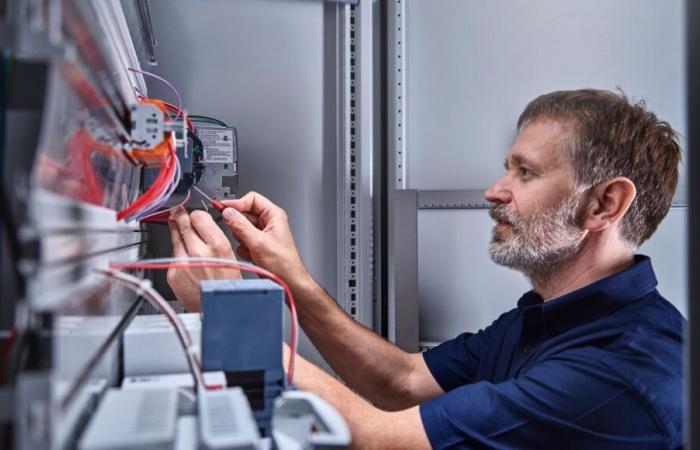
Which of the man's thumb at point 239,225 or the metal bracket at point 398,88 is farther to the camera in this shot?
the metal bracket at point 398,88

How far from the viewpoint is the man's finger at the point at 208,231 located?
1.04 meters

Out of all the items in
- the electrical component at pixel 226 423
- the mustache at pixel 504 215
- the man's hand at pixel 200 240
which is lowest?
the electrical component at pixel 226 423

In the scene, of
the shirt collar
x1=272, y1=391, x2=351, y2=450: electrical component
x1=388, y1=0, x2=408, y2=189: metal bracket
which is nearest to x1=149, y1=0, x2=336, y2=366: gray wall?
x1=388, y1=0, x2=408, y2=189: metal bracket

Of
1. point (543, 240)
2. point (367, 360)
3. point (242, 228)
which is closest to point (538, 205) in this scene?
point (543, 240)

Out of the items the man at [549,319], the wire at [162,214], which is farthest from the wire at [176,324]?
the wire at [162,214]

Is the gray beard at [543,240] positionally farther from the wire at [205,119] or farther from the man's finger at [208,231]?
the wire at [205,119]

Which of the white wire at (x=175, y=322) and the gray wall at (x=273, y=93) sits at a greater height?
the gray wall at (x=273, y=93)

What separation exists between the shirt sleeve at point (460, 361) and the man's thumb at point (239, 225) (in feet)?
1.83

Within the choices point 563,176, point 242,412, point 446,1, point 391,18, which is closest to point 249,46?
point 391,18

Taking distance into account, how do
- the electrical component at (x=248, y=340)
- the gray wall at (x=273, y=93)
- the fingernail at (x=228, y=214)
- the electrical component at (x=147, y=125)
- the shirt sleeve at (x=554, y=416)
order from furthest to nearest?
the gray wall at (x=273, y=93) → the fingernail at (x=228, y=214) → the shirt sleeve at (x=554, y=416) → the electrical component at (x=147, y=125) → the electrical component at (x=248, y=340)

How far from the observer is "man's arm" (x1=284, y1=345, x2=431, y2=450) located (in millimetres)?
916

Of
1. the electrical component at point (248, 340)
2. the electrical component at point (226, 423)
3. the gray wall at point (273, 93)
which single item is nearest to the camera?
the electrical component at point (226, 423)

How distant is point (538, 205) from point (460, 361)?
438mm

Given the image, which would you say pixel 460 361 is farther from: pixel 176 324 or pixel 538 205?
pixel 176 324
